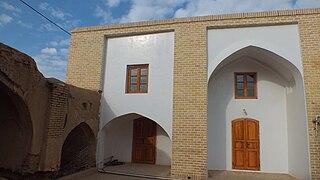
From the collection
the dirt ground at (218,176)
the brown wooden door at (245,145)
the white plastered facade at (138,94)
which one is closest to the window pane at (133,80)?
the white plastered facade at (138,94)

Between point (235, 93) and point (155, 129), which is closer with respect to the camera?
point (235, 93)

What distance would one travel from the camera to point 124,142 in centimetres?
892

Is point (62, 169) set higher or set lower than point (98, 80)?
lower

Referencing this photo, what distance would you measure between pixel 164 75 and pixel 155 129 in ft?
7.77

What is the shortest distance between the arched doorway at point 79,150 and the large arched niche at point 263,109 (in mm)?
3977

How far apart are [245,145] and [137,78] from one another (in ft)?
14.0

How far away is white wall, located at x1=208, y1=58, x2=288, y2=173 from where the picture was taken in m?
7.52

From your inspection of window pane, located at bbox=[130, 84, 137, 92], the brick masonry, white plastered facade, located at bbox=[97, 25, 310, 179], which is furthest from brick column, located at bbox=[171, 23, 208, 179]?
window pane, located at bbox=[130, 84, 137, 92]

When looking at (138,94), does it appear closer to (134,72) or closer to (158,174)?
(134,72)

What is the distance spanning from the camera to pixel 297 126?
22.2 ft

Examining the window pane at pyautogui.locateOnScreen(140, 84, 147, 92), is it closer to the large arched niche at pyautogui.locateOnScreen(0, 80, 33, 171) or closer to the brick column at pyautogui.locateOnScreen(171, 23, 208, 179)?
the brick column at pyautogui.locateOnScreen(171, 23, 208, 179)

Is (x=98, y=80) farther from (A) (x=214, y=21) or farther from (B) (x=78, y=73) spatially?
(A) (x=214, y=21)

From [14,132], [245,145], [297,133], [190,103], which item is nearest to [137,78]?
[190,103]

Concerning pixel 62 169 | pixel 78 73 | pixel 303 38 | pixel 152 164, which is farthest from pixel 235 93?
pixel 62 169
